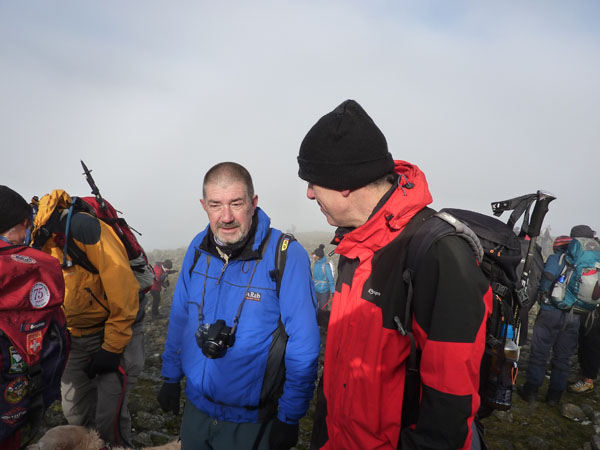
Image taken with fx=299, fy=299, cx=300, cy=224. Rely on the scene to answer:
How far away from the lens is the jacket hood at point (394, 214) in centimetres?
193

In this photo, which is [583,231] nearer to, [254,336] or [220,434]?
[254,336]

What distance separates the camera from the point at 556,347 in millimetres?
6898

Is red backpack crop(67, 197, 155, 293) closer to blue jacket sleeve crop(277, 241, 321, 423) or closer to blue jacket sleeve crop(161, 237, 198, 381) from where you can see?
blue jacket sleeve crop(161, 237, 198, 381)

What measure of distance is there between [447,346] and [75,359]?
488 centimetres

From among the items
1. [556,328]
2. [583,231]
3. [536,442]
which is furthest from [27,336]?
[583,231]

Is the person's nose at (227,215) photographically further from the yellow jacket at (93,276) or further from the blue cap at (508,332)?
the blue cap at (508,332)

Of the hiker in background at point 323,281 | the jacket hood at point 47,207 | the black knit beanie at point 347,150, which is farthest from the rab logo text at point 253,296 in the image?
the hiker in background at point 323,281

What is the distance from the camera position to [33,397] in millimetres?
2578

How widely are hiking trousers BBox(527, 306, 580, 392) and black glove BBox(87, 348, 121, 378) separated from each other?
27.4 ft

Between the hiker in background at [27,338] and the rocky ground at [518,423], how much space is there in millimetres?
3227

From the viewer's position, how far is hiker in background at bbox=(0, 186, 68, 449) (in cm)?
235

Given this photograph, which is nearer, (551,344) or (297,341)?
(297,341)

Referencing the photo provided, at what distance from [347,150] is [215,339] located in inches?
84.9

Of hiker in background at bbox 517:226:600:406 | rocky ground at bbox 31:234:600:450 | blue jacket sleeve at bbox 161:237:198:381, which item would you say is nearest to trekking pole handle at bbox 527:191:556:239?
blue jacket sleeve at bbox 161:237:198:381
